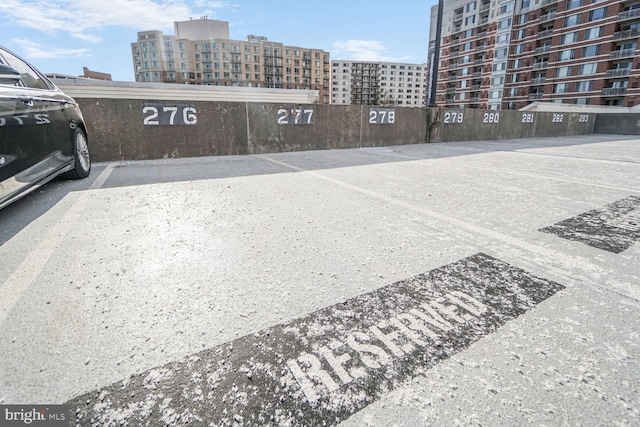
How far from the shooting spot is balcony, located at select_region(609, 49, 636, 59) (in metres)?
37.8

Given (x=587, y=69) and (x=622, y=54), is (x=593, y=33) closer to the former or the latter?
(x=587, y=69)

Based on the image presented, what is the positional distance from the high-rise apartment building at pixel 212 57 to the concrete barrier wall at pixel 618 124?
78.8 metres

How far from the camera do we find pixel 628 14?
125 feet

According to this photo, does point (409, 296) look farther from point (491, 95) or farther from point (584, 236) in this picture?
point (491, 95)

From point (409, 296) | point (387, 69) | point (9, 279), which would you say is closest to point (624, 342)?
point (409, 296)

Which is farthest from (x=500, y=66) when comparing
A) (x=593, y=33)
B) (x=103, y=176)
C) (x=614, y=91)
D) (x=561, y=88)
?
(x=103, y=176)

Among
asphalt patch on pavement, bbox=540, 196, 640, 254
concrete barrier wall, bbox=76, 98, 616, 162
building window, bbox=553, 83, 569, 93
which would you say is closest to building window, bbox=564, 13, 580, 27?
building window, bbox=553, 83, 569, 93

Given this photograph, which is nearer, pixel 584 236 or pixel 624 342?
pixel 624 342

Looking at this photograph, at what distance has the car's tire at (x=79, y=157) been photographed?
430 centimetres

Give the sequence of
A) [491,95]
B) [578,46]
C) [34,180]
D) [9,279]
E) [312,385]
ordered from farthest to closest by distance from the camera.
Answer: [491,95] < [578,46] < [34,180] < [9,279] < [312,385]

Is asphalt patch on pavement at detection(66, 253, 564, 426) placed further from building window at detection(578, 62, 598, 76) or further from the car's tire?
building window at detection(578, 62, 598, 76)

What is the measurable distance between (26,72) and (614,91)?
56.4m

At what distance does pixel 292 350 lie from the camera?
4.28 ft

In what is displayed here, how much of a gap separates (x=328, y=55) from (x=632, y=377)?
111636 millimetres
